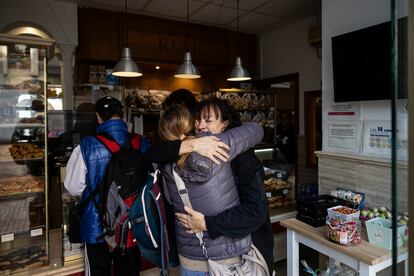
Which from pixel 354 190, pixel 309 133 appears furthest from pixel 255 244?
pixel 309 133

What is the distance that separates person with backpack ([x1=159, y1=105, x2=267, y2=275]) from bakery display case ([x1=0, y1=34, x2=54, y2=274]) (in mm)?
1354

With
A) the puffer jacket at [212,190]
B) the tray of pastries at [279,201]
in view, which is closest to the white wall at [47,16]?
the tray of pastries at [279,201]

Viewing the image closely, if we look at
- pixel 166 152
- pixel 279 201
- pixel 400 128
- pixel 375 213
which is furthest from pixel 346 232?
pixel 279 201

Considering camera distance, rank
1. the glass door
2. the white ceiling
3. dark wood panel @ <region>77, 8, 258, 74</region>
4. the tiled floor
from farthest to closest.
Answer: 1. dark wood panel @ <region>77, 8, 258, 74</region>
2. the white ceiling
3. the tiled floor
4. the glass door

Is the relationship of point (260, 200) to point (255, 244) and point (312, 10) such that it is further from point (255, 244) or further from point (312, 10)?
point (312, 10)

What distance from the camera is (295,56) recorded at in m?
4.72

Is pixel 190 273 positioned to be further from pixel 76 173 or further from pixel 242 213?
pixel 76 173

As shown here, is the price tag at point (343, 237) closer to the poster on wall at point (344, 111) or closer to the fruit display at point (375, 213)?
the fruit display at point (375, 213)

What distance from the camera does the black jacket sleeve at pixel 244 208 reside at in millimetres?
1239

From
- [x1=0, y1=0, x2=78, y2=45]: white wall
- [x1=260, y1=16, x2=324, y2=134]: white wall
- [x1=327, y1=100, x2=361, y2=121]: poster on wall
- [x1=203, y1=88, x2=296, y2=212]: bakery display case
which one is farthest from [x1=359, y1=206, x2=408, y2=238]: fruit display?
Answer: [x1=0, y1=0, x2=78, y2=45]: white wall

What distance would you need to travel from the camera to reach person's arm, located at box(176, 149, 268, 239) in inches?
48.8

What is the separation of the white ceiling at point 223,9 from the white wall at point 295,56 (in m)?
0.17

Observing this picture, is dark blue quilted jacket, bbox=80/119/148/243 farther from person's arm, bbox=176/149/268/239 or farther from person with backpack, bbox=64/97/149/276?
person's arm, bbox=176/149/268/239

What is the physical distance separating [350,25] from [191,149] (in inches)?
73.8
